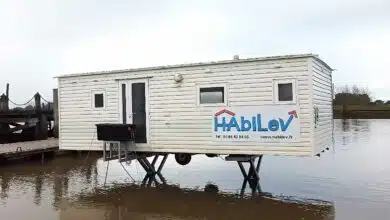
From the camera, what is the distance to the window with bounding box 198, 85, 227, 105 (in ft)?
36.2

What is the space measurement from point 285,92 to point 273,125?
86 centimetres

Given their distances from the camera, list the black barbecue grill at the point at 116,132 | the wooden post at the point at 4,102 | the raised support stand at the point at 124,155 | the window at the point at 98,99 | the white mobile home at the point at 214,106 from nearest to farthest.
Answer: the white mobile home at the point at 214,106 < the black barbecue grill at the point at 116,132 < the raised support stand at the point at 124,155 < the window at the point at 98,99 < the wooden post at the point at 4,102

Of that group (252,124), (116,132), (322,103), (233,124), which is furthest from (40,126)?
(322,103)

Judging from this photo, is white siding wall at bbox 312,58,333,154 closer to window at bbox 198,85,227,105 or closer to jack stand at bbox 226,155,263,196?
jack stand at bbox 226,155,263,196

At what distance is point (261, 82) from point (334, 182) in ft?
14.7

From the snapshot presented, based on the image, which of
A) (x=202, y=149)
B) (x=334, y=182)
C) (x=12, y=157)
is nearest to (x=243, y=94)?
(x=202, y=149)

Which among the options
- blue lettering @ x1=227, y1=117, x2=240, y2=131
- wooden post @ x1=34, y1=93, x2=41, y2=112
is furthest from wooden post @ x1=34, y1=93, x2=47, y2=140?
blue lettering @ x1=227, y1=117, x2=240, y2=131

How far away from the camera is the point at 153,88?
11.9 meters

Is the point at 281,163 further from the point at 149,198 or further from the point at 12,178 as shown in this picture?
the point at 12,178

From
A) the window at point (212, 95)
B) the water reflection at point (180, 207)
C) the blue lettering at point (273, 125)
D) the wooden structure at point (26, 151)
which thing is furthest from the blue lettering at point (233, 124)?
the wooden structure at point (26, 151)

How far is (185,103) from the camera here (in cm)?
1145

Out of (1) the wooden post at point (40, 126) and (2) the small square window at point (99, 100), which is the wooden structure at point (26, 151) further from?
(2) the small square window at point (99, 100)

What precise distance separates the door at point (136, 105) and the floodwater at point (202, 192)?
1753 millimetres

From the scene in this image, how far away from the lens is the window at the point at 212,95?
11.0 m
